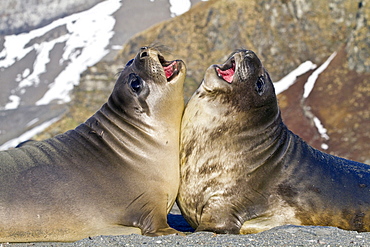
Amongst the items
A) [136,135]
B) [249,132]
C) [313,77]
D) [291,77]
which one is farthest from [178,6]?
[249,132]

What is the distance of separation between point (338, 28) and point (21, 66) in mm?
45424

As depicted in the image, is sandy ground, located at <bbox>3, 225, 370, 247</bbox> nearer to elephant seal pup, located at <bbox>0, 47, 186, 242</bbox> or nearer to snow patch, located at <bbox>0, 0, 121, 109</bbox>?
elephant seal pup, located at <bbox>0, 47, 186, 242</bbox>

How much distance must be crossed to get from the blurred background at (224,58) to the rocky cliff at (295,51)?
0.26ft

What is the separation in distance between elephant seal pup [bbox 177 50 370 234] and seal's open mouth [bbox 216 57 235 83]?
1 centimetres

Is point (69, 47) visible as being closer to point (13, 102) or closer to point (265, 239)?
point (13, 102)

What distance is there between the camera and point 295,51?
4300cm

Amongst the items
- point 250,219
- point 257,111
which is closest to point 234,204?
point 250,219

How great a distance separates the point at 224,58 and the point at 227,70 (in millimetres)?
36497

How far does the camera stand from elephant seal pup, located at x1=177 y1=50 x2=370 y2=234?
703 cm

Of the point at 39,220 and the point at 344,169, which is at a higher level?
the point at 344,169

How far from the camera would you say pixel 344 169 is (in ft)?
24.8

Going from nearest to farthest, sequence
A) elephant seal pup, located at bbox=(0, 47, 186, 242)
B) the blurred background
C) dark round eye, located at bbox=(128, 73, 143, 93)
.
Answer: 1. elephant seal pup, located at bbox=(0, 47, 186, 242)
2. dark round eye, located at bbox=(128, 73, 143, 93)
3. the blurred background

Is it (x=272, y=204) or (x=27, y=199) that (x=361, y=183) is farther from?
(x=27, y=199)

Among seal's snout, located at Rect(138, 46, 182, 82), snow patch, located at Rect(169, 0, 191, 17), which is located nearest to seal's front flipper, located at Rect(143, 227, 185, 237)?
→ seal's snout, located at Rect(138, 46, 182, 82)
